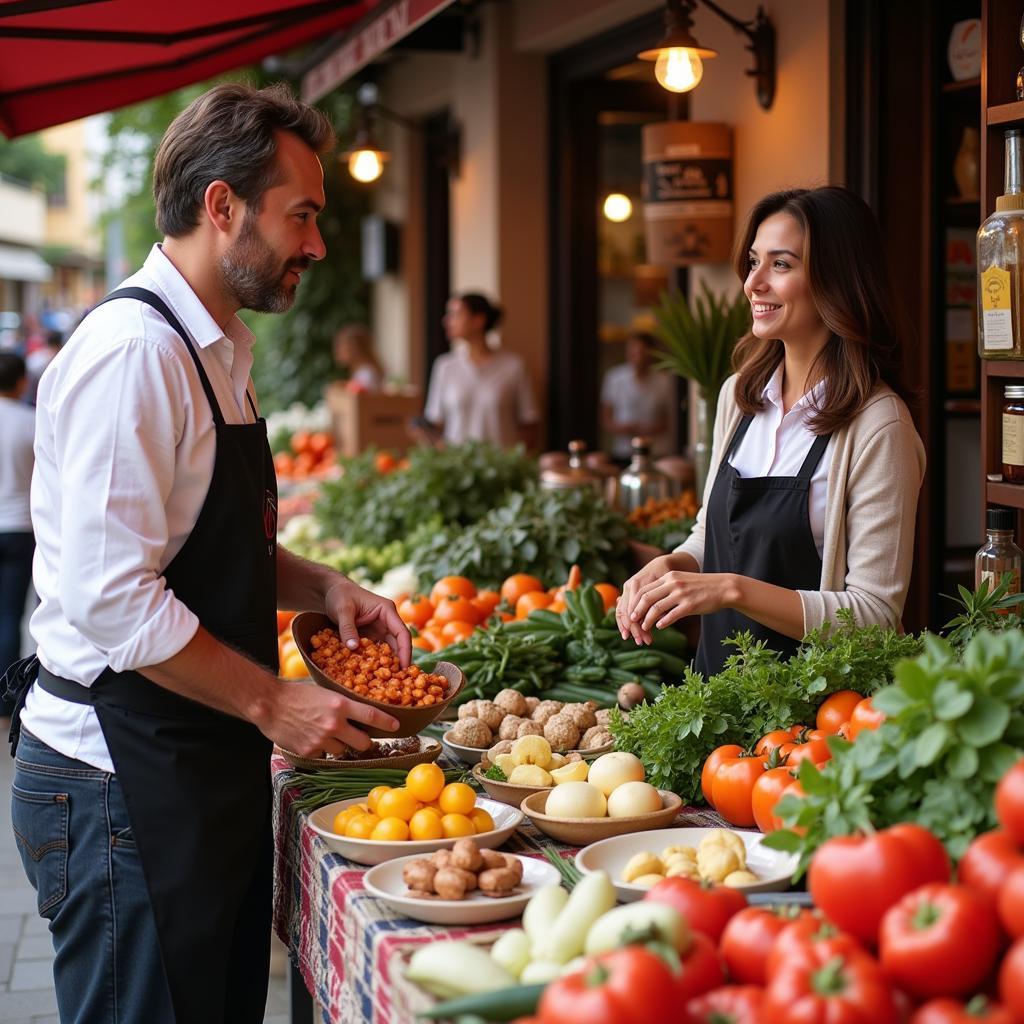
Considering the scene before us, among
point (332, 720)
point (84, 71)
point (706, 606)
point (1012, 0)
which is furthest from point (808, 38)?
point (332, 720)

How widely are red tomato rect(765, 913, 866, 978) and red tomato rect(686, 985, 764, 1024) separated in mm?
33

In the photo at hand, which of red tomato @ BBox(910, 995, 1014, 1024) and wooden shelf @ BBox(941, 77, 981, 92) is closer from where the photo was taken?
red tomato @ BBox(910, 995, 1014, 1024)

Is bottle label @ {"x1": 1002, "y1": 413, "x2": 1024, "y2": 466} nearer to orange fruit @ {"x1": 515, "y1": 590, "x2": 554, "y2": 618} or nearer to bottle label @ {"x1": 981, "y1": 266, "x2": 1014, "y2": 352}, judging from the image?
bottle label @ {"x1": 981, "y1": 266, "x2": 1014, "y2": 352}

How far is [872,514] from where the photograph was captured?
110 inches

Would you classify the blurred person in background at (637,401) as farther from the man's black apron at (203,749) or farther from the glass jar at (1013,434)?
the man's black apron at (203,749)

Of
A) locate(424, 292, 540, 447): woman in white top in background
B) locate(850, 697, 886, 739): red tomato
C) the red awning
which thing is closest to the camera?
locate(850, 697, 886, 739): red tomato

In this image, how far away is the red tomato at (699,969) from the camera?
146 cm

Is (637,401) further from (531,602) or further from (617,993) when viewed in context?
(617,993)

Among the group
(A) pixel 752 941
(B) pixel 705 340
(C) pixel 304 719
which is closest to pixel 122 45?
(B) pixel 705 340

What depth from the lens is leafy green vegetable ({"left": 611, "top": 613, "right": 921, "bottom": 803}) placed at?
7.82 ft

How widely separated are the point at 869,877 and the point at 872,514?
4.63ft

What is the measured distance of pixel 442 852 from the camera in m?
2.02

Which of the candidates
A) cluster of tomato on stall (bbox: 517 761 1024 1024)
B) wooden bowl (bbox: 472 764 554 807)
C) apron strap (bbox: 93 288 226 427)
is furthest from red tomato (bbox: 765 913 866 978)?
apron strap (bbox: 93 288 226 427)

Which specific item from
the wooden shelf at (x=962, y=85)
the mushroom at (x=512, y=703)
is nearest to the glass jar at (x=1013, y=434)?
the mushroom at (x=512, y=703)
